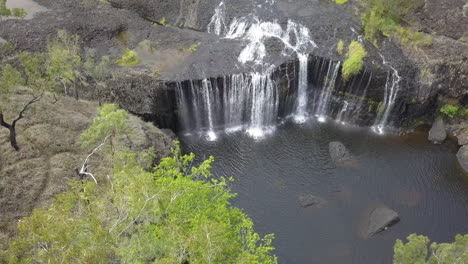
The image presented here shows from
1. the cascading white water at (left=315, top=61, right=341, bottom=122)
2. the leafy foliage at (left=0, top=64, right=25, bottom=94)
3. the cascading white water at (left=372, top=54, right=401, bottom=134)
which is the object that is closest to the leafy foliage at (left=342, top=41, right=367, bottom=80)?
the cascading white water at (left=315, top=61, right=341, bottom=122)

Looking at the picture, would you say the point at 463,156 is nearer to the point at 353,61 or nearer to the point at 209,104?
the point at 353,61

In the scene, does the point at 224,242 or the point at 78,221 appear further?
the point at 224,242

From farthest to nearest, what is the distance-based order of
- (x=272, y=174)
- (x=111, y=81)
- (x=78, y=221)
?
(x=111, y=81) < (x=272, y=174) < (x=78, y=221)

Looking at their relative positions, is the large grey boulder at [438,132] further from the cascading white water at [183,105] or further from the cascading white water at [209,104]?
the cascading white water at [183,105]

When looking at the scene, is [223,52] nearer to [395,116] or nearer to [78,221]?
[395,116]

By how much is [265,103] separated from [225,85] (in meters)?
4.65

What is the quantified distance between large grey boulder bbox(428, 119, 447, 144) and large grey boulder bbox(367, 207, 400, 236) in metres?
11.5

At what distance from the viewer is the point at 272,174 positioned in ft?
106

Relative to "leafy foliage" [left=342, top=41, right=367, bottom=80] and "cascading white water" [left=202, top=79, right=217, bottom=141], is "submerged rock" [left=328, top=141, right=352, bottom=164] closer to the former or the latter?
"leafy foliage" [left=342, top=41, right=367, bottom=80]

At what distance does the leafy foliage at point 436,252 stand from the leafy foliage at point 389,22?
25828mm

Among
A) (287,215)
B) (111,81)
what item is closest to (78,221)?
(287,215)

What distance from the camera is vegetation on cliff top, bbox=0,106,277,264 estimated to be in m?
11.7

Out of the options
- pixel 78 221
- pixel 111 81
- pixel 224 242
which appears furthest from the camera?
pixel 111 81

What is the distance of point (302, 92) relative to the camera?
3884cm
